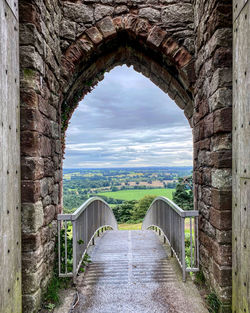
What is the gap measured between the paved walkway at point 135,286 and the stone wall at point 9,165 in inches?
39.8

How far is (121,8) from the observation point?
3.87 m

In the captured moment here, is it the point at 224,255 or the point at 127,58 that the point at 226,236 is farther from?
the point at 127,58

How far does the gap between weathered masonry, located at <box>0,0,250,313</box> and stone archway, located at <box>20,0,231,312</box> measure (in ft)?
0.04

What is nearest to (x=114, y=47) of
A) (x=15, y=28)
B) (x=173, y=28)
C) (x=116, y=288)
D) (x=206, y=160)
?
(x=173, y=28)

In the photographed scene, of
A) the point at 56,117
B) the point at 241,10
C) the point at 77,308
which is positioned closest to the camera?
the point at 241,10

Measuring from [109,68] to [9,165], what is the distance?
10.9 feet

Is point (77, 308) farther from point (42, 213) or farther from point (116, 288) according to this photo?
point (42, 213)

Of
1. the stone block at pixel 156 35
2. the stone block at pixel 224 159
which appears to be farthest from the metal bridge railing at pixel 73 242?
the stone block at pixel 156 35

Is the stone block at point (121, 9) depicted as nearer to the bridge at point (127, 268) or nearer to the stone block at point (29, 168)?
the stone block at point (29, 168)

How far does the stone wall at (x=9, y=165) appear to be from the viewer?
2.06 meters

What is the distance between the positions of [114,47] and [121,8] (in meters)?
0.62

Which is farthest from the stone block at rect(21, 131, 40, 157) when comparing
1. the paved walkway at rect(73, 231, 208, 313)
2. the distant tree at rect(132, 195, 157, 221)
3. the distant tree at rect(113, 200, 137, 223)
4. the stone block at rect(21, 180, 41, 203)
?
the distant tree at rect(113, 200, 137, 223)

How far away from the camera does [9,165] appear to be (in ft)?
7.25

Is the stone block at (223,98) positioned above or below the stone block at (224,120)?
above
